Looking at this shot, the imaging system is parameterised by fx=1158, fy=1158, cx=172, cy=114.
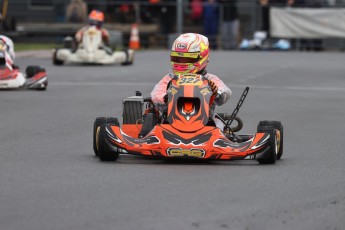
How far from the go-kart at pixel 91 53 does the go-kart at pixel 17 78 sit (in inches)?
283

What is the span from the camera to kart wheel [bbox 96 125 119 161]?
9820 mm

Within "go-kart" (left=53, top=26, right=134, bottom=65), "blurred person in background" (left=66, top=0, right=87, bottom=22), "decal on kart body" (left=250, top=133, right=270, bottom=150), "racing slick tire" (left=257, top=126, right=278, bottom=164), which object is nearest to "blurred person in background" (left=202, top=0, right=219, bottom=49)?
"blurred person in background" (left=66, top=0, right=87, bottom=22)

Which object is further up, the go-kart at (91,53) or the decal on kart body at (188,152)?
the decal on kart body at (188,152)

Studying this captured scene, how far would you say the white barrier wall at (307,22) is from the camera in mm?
32906

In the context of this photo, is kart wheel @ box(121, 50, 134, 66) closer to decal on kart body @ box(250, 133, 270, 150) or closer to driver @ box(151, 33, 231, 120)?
driver @ box(151, 33, 231, 120)

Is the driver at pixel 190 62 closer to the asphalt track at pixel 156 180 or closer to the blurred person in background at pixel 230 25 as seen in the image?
the asphalt track at pixel 156 180

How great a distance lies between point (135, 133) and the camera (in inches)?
415

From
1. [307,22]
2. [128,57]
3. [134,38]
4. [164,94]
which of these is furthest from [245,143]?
[134,38]

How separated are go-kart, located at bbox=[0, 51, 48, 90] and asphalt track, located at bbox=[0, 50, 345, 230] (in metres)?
1.80

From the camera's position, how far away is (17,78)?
18.9 meters

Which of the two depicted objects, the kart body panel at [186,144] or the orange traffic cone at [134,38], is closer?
the kart body panel at [186,144]

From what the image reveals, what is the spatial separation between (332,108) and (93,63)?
11963mm

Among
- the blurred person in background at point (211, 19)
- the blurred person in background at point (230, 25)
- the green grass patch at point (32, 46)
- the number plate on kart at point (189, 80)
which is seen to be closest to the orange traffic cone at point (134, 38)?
the blurred person in background at point (211, 19)

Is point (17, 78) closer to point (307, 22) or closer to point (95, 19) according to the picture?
point (95, 19)
